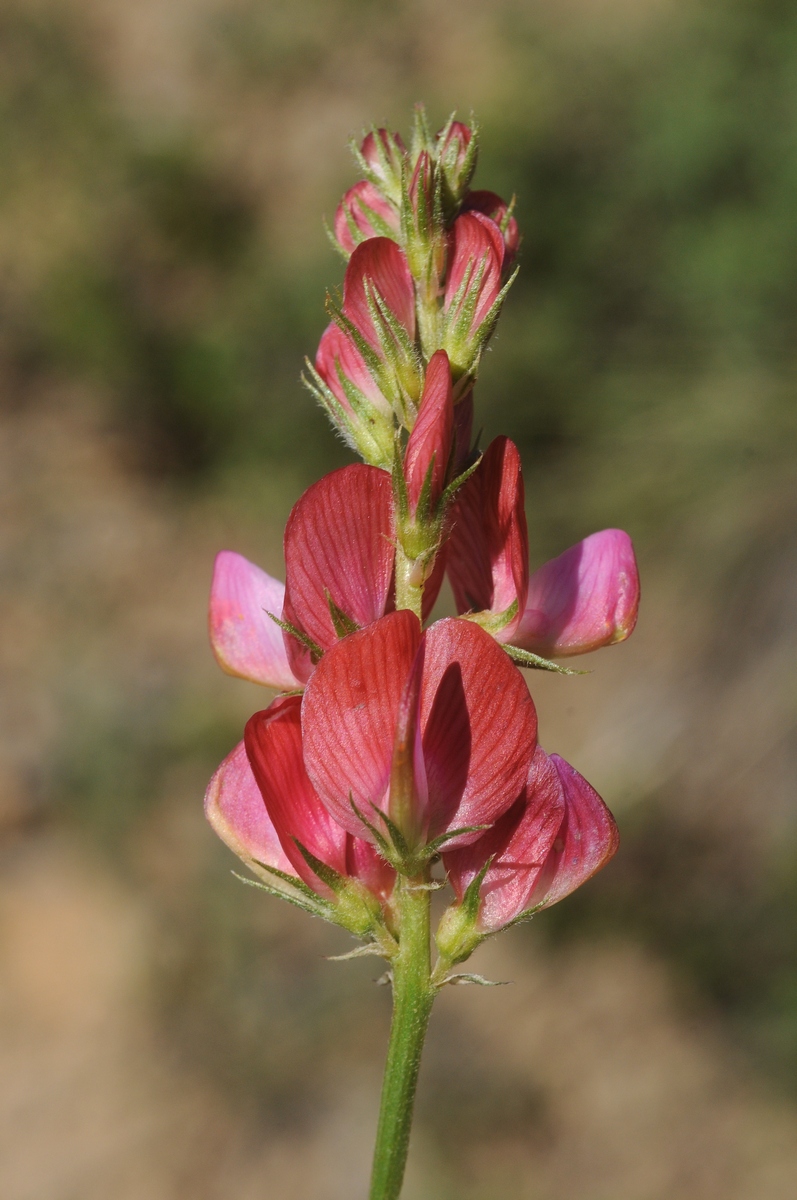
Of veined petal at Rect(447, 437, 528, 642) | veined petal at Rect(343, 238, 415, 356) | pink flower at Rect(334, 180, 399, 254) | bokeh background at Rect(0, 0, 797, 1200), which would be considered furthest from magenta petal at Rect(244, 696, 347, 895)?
bokeh background at Rect(0, 0, 797, 1200)

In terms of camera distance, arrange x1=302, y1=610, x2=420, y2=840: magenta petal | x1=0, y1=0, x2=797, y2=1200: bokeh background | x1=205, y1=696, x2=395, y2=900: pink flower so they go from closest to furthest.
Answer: x1=302, y1=610, x2=420, y2=840: magenta petal
x1=205, y1=696, x2=395, y2=900: pink flower
x1=0, y1=0, x2=797, y2=1200: bokeh background

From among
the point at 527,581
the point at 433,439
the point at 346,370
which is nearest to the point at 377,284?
the point at 346,370

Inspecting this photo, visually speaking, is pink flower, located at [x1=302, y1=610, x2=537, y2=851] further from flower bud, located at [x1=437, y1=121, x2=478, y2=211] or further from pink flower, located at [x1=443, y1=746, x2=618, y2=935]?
flower bud, located at [x1=437, y1=121, x2=478, y2=211]

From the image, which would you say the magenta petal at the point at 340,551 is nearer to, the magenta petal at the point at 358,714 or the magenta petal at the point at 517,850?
the magenta petal at the point at 358,714

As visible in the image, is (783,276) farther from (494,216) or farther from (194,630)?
(494,216)

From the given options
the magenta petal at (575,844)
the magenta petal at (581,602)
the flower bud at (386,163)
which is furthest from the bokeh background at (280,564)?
the flower bud at (386,163)

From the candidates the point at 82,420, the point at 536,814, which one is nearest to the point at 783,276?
the point at 82,420
